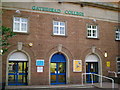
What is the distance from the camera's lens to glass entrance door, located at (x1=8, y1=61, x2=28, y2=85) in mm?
16984

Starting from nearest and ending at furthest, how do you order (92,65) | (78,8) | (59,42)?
(59,42) < (78,8) < (92,65)

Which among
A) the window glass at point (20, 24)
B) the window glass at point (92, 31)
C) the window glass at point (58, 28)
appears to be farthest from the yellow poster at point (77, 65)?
the window glass at point (20, 24)

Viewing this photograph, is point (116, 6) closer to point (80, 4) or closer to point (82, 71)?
point (80, 4)

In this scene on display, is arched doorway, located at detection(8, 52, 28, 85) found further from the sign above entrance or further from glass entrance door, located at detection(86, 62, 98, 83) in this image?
glass entrance door, located at detection(86, 62, 98, 83)

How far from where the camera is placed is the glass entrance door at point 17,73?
17.0m

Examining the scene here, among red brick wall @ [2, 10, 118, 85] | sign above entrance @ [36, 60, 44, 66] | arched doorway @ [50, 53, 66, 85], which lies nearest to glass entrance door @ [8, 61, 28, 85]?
red brick wall @ [2, 10, 118, 85]

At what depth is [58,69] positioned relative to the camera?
61.7 feet

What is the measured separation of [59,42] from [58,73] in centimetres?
296

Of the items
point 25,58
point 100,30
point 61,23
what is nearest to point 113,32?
point 100,30

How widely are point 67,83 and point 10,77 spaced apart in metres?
5.31

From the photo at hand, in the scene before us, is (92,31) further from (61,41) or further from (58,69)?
(58,69)

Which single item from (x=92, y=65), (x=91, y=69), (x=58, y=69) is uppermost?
(x=92, y=65)

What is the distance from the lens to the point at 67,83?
18.6m

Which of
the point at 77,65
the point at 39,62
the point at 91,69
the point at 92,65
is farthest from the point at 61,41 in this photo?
the point at 91,69
